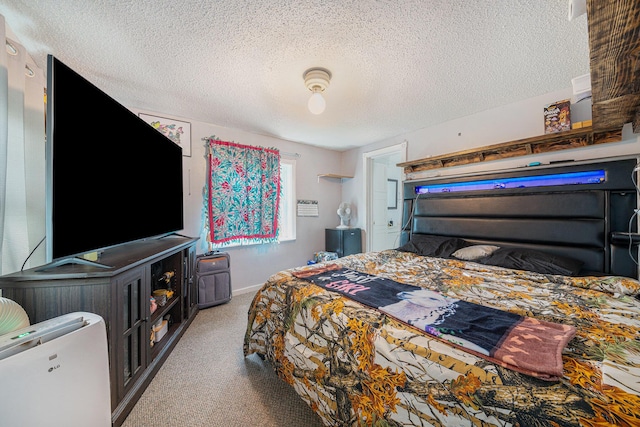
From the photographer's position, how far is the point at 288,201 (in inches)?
155

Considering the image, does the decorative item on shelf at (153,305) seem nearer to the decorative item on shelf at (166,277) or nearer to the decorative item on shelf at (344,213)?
the decorative item on shelf at (166,277)

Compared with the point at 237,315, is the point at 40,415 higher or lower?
higher

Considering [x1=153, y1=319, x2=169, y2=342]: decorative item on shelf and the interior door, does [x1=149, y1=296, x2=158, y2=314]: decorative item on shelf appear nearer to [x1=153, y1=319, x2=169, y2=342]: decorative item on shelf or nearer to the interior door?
[x1=153, y1=319, x2=169, y2=342]: decorative item on shelf

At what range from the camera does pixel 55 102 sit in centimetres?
110

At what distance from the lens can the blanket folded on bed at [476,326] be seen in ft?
2.56

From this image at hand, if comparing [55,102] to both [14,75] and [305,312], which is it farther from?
[305,312]

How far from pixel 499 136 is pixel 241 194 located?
3346 mm

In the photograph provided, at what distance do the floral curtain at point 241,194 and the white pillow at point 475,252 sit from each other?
2.54 meters

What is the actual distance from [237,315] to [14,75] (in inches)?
102

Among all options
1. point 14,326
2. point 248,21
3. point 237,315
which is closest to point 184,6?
point 248,21

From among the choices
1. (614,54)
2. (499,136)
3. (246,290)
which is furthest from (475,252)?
(246,290)

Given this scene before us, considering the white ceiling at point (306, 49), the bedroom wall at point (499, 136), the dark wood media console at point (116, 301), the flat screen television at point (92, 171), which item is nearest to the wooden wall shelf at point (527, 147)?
the bedroom wall at point (499, 136)

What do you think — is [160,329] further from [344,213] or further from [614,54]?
[614,54]

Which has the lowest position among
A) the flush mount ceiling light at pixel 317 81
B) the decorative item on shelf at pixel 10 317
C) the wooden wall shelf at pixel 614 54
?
the decorative item on shelf at pixel 10 317
